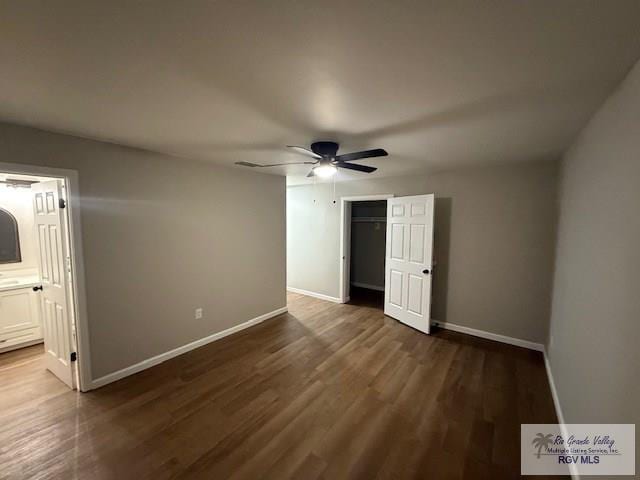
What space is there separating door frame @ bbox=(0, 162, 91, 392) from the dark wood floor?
10.7 inches

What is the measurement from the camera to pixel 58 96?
165 cm

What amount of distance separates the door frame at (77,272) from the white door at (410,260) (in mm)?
3878

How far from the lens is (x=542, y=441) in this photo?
208 centimetres

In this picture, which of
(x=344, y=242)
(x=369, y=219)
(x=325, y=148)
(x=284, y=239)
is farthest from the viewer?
(x=369, y=219)

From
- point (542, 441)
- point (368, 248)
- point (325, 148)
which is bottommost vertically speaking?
point (542, 441)

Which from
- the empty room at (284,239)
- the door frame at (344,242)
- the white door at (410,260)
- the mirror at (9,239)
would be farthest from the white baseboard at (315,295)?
the mirror at (9,239)

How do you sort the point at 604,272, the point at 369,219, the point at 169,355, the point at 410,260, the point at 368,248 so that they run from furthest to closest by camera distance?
the point at 368,248 → the point at 369,219 → the point at 410,260 → the point at 169,355 → the point at 604,272

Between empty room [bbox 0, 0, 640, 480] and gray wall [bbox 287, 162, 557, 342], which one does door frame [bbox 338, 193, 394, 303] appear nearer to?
empty room [bbox 0, 0, 640, 480]

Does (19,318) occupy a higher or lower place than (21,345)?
higher

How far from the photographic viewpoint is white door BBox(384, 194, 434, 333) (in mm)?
3873

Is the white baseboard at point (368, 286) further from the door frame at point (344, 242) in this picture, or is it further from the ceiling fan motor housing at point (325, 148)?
the ceiling fan motor housing at point (325, 148)

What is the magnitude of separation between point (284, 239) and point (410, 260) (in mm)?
2061

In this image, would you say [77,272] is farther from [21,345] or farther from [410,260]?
[410,260]

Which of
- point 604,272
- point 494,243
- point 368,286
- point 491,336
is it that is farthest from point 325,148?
point 368,286
